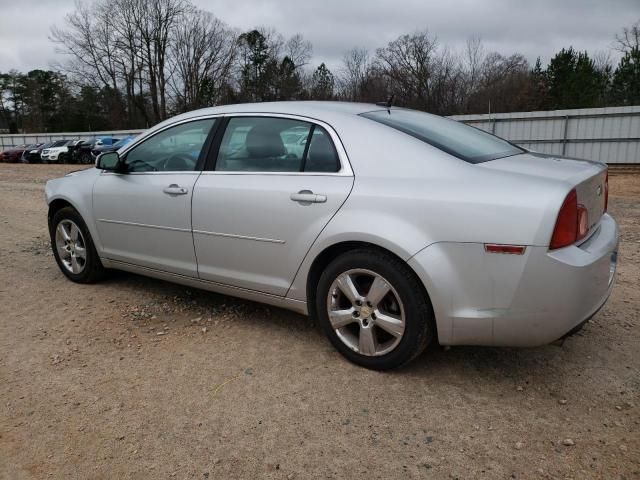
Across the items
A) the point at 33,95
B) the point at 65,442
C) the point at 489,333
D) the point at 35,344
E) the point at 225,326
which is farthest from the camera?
the point at 33,95

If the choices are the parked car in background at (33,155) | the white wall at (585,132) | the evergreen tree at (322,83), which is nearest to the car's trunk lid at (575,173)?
the white wall at (585,132)

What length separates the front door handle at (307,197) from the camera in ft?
10.2

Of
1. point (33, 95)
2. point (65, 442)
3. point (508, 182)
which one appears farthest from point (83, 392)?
point (33, 95)

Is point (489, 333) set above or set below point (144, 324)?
above

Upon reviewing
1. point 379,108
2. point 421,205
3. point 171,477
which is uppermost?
point 379,108

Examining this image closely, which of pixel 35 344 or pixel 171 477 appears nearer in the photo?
pixel 171 477

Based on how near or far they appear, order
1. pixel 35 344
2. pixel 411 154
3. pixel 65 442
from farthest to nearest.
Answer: pixel 35 344, pixel 411 154, pixel 65 442

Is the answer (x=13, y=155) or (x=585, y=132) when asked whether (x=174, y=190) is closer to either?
(x=585, y=132)

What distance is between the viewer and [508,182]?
263 centimetres

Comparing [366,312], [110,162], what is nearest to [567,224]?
[366,312]

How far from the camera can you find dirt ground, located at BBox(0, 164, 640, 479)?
234 centimetres

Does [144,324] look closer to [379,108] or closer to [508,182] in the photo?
→ [379,108]

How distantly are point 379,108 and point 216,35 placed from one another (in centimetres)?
5193

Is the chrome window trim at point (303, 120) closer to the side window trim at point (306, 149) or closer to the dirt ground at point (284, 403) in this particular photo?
the side window trim at point (306, 149)
